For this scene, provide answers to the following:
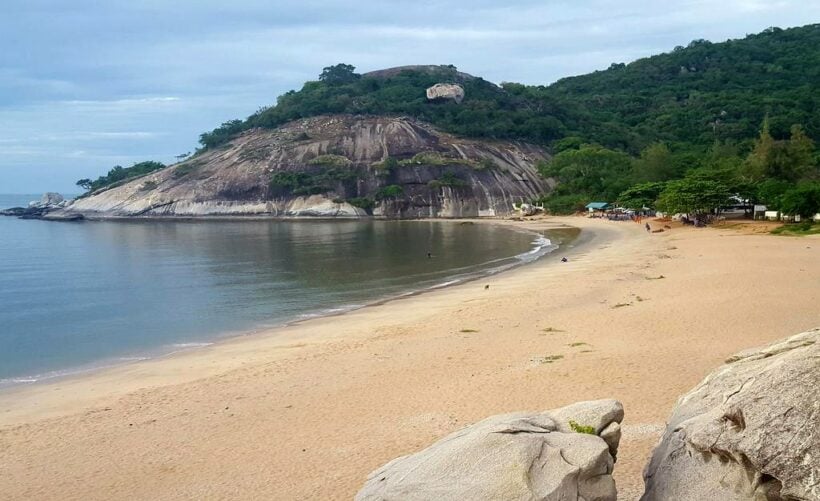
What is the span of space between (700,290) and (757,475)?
20.2m

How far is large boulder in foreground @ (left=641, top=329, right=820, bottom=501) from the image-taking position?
17.2 ft

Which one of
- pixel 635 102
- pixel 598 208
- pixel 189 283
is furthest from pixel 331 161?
pixel 189 283

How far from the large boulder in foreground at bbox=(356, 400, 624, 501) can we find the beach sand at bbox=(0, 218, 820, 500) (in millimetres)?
2325

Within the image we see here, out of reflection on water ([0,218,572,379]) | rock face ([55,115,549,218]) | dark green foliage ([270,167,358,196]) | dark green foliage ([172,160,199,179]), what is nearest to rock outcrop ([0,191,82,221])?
rock face ([55,115,549,218])

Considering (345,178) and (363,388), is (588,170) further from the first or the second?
(363,388)

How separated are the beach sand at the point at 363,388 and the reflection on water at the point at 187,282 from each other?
14.7 feet

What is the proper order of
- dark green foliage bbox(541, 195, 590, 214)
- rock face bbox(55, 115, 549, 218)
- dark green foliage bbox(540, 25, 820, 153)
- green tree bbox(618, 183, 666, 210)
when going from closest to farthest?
1. green tree bbox(618, 183, 666, 210)
2. dark green foliage bbox(541, 195, 590, 214)
3. rock face bbox(55, 115, 549, 218)
4. dark green foliage bbox(540, 25, 820, 153)

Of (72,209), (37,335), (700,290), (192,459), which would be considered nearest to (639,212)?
(700,290)

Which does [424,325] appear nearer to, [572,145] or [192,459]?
[192,459]

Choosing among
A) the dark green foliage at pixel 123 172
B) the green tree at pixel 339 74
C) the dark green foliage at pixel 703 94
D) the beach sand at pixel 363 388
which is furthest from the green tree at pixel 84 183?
the beach sand at pixel 363 388

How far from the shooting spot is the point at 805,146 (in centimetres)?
6531

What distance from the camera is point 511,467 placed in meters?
5.79

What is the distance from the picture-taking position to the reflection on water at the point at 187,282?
25688 millimetres

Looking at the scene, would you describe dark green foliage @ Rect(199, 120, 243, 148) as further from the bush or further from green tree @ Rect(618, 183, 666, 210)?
green tree @ Rect(618, 183, 666, 210)
